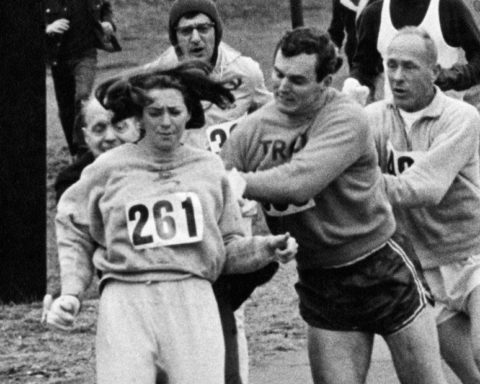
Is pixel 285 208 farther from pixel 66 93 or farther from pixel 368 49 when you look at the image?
pixel 66 93

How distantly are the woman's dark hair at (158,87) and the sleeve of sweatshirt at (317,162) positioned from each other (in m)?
0.34

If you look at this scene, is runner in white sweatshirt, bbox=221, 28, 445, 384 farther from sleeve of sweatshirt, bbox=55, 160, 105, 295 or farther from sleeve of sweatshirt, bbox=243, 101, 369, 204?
sleeve of sweatshirt, bbox=55, 160, 105, 295

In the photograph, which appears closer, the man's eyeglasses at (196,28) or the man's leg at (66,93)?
the man's eyeglasses at (196,28)

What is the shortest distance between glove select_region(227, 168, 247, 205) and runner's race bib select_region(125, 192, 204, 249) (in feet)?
0.59

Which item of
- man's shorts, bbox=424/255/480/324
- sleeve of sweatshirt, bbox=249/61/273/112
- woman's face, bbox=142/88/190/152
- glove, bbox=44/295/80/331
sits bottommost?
man's shorts, bbox=424/255/480/324

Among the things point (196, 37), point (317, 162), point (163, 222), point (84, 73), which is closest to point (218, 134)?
point (196, 37)

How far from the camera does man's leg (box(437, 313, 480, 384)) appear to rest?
26.9 ft

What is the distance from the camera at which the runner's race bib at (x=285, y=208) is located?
7.12m

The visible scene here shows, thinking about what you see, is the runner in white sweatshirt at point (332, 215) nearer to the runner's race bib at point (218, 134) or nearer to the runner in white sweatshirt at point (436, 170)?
the runner in white sweatshirt at point (436, 170)

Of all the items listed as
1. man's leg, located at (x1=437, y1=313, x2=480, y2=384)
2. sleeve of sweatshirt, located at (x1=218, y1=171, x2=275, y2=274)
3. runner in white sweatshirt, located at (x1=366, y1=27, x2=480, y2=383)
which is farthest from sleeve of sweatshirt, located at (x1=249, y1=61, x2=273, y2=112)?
sleeve of sweatshirt, located at (x1=218, y1=171, x2=275, y2=274)

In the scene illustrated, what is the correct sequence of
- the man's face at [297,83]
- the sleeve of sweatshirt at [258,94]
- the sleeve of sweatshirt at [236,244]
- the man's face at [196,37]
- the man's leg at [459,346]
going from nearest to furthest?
the sleeve of sweatshirt at [236,244] → the man's face at [297,83] → the man's leg at [459,346] → the man's face at [196,37] → the sleeve of sweatshirt at [258,94]

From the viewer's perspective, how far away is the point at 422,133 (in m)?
7.88

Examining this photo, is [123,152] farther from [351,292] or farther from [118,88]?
[351,292]

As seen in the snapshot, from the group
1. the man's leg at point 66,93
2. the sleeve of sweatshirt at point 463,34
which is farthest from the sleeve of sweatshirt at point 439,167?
the man's leg at point 66,93
